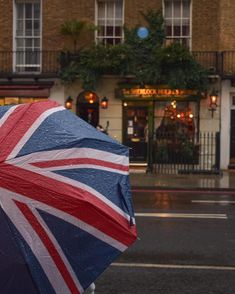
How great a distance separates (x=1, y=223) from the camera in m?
2.39

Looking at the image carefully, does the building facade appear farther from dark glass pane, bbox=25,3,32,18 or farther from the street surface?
the street surface

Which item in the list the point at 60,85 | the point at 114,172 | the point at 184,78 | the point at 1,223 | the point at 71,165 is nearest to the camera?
the point at 1,223

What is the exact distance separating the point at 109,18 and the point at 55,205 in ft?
71.2

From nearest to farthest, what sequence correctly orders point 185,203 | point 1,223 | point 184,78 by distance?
point 1,223, point 185,203, point 184,78

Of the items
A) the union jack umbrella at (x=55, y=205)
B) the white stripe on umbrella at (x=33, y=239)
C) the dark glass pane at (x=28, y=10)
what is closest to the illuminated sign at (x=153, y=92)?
the dark glass pane at (x=28, y=10)

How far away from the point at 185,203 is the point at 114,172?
10693 mm

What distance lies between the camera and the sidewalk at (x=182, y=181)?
16547 millimetres

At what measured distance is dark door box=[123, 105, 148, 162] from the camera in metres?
23.0

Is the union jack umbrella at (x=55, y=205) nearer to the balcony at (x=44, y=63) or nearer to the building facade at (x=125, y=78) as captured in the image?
the building facade at (x=125, y=78)

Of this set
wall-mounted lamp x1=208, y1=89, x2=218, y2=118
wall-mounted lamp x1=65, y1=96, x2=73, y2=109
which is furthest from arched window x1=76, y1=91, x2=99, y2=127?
wall-mounted lamp x1=208, y1=89, x2=218, y2=118

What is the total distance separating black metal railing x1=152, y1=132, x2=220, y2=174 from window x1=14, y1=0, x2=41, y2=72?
592 centimetres

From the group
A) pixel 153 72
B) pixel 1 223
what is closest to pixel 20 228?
pixel 1 223

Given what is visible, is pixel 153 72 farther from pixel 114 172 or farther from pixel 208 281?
pixel 114 172

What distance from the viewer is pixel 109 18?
23.5m
